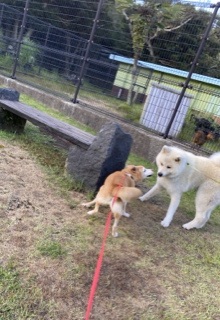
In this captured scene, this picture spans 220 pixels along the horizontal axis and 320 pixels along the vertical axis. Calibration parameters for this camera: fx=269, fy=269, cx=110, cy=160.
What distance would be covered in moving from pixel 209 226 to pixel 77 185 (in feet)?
5.86

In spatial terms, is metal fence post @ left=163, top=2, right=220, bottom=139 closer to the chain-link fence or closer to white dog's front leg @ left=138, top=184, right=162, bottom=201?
the chain-link fence

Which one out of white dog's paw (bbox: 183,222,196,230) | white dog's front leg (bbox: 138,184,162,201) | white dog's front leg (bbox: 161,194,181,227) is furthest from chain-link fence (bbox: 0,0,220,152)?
white dog's paw (bbox: 183,222,196,230)

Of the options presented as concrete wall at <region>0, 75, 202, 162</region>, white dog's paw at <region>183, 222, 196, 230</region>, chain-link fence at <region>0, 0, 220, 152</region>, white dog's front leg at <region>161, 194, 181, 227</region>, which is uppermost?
chain-link fence at <region>0, 0, 220, 152</region>

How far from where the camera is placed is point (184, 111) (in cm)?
533

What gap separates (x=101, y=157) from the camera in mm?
2990

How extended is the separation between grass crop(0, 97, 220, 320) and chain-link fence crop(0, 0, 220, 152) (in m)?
2.85

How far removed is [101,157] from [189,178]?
3.53ft

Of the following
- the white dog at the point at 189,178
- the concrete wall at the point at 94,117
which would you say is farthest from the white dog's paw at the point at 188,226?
the concrete wall at the point at 94,117

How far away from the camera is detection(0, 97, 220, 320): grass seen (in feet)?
5.38

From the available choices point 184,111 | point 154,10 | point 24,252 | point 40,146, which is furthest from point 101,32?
point 24,252

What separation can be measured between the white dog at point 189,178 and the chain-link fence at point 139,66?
208 cm

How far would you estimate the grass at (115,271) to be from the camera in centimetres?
164

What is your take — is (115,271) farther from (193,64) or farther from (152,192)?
(193,64)

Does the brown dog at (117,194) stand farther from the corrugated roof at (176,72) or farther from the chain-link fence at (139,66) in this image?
the corrugated roof at (176,72)
